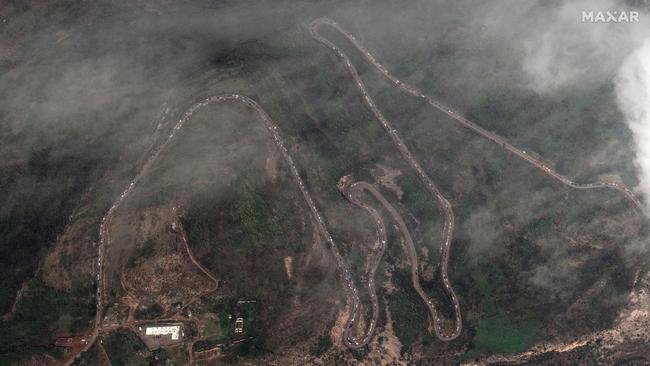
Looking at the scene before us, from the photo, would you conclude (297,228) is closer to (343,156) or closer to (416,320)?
(343,156)

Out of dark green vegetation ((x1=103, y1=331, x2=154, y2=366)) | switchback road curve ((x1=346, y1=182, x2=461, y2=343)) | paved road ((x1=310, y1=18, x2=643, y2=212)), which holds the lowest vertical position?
dark green vegetation ((x1=103, y1=331, x2=154, y2=366))

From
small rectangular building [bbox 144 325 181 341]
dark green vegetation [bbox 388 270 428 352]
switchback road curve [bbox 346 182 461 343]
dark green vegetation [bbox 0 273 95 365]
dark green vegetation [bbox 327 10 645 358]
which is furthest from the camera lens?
dark green vegetation [bbox 327 10 645 358]

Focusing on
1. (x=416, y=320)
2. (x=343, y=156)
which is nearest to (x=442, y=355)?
(x=416, y=320)

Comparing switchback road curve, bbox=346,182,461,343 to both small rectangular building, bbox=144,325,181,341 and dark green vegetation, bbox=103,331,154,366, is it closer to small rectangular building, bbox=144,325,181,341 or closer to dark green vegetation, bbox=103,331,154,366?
small rectangular building, bbox=144,325,181,341

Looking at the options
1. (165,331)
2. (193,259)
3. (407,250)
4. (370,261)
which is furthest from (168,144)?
(407,250)

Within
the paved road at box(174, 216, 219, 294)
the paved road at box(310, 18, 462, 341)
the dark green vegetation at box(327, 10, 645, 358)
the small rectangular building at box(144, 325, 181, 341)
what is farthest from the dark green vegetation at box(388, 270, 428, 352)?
the small rectangular building at box(144, 325, 181, 341)

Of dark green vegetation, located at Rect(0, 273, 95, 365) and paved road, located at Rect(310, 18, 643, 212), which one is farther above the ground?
paved road, located at Rect(310, 18, 643, 212)

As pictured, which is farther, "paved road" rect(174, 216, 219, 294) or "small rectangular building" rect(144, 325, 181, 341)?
"paved road" rect(174, 216, 219, 294)

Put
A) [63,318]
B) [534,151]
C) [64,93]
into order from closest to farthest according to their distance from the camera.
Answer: [63,318] → [64,93] → [534,151]
